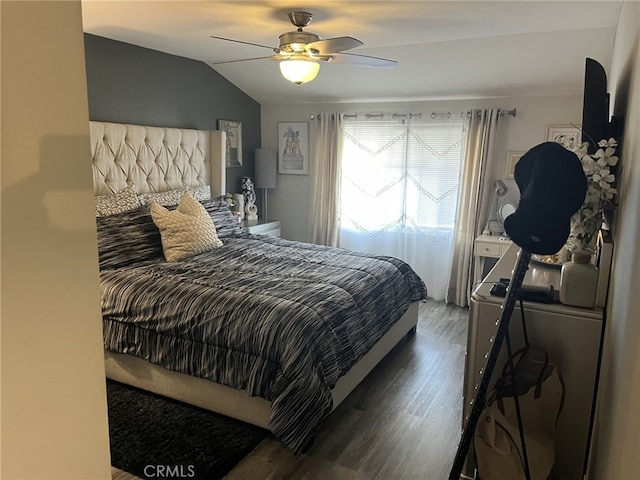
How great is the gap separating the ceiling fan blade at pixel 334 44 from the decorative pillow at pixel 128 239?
1.88 meters

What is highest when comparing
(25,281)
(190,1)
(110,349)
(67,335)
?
(190,1)

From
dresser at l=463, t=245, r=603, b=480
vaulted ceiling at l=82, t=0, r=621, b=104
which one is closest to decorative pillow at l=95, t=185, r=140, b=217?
vaulted ceiling at l=82, t=0, r=621, b=104

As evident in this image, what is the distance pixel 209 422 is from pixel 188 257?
1.37 m

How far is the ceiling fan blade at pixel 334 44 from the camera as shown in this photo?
2.77 meters

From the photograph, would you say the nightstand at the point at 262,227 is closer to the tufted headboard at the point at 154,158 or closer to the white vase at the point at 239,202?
the white vase at the point at 239,202

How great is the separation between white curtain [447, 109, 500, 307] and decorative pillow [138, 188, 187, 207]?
8.94 feet

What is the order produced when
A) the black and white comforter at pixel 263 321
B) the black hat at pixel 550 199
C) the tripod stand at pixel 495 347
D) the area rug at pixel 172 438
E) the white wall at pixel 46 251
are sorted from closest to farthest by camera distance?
the white wall at pixel 46 251
the black hat at pixel 550 199
the tripod stand at pixel 495 347
the area rug at pixel 172 438
the black and white comforter at pixel 263 321

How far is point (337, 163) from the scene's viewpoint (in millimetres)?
5398

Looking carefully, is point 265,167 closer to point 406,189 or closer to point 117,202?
point 406,189

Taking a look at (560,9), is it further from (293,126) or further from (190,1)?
(293,126)

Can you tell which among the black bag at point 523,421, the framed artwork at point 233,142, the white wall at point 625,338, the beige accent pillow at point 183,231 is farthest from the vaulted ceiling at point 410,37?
the black bag at point 523,421

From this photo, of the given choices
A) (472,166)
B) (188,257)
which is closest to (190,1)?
(188,257)

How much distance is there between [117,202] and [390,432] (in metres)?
2.63

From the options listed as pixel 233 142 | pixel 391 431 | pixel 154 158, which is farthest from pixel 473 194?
pixel 154 158
